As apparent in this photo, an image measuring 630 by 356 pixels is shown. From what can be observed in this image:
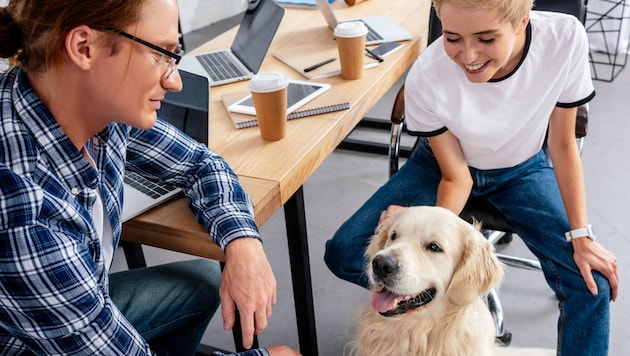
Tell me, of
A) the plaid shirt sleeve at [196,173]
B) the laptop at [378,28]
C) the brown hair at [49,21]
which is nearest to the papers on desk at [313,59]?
the laptop at [378,28]

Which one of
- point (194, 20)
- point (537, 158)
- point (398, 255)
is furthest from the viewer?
point (194, 20)

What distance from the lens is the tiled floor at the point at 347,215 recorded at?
76.4 inches

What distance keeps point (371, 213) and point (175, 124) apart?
0.58 m

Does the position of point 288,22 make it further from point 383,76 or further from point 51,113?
point 51,113

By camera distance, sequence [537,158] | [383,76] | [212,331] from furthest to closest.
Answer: [212,331] → [383,76] → [537,158]

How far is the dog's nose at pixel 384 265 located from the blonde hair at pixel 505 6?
0.57 meters

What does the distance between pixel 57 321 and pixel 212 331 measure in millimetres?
1196

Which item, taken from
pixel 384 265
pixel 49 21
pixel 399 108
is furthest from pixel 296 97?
pixel 49 21

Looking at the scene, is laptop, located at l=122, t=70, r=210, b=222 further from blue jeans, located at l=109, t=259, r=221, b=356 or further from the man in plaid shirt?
blue jeans, located at l=109, t=259, r=221, b=356

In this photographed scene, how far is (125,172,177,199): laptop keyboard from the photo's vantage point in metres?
1.23

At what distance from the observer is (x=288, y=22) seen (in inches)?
89.9

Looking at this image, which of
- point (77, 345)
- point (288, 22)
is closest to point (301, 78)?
point (288, 22)

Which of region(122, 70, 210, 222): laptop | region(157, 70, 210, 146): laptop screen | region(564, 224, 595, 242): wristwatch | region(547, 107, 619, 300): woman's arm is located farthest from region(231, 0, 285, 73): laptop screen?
region(564, 224, 595, 242): wristwatch

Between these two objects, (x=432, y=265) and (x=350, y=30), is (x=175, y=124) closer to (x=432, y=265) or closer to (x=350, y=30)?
(x=350, y=30)
